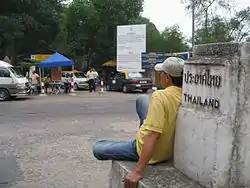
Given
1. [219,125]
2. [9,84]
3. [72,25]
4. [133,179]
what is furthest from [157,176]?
[72,25]

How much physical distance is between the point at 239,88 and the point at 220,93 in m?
0.14

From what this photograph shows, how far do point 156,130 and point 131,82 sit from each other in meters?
23.1

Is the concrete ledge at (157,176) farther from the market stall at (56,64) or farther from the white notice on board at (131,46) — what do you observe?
the white notice on board at (131,46)

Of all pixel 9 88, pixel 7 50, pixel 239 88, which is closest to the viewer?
pixel 239 88

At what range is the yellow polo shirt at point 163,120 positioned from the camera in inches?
120

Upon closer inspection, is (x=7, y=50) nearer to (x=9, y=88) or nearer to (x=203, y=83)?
(x=9, y=88)

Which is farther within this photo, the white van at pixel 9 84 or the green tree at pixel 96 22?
the green tree at pixel 96 22

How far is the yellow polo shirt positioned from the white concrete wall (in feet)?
0.59

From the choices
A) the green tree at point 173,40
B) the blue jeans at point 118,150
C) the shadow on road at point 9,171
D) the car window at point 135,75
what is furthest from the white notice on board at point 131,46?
the blue jeans at point 118,150

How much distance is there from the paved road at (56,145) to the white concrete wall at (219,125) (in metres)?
2.78

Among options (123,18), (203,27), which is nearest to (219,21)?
(203,27)

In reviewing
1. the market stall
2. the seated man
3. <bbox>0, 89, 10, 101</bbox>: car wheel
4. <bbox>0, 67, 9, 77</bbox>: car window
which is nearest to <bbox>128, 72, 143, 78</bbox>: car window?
the market stall

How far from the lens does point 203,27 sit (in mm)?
42844

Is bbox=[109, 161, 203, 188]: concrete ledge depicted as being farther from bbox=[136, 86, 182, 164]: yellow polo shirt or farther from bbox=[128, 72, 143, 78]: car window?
bbox=[128, 72, 143, 78]: car window
